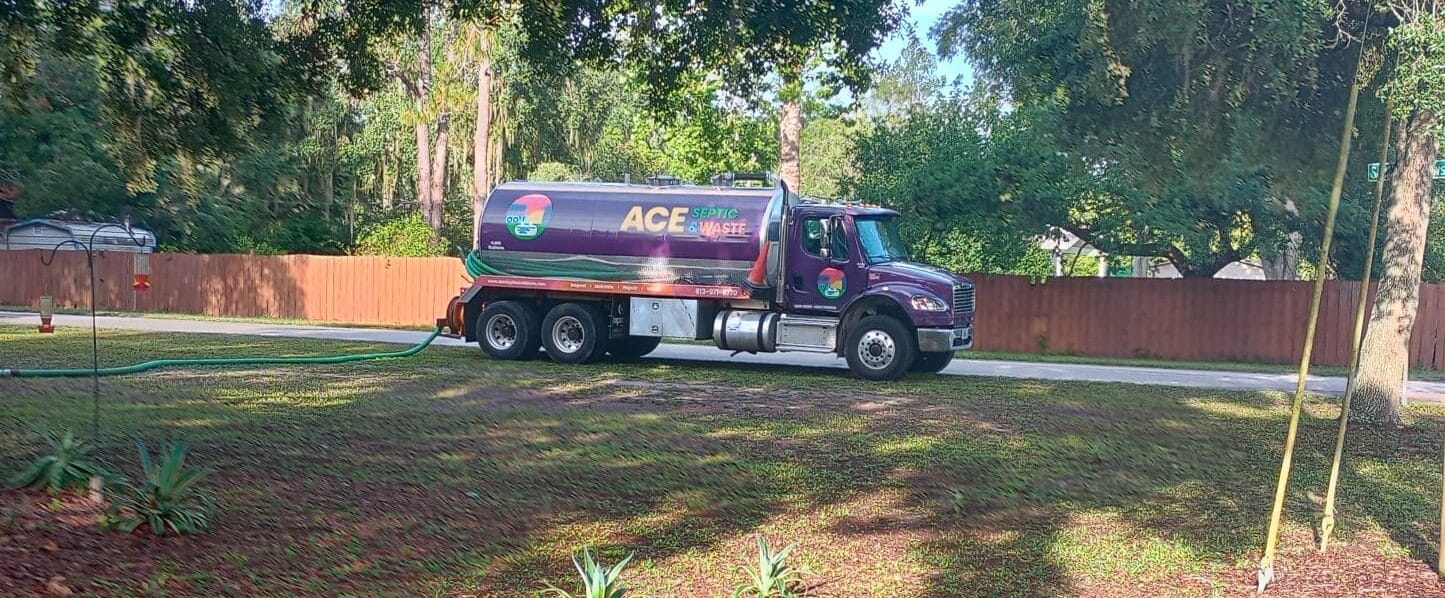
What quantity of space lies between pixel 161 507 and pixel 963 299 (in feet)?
45.0

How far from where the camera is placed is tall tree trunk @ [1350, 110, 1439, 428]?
1379 centimetres

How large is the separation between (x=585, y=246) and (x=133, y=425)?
31.3 ft

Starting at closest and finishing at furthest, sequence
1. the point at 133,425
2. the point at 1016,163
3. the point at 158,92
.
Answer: the point at 133,425 < the point at 158,92 < the point at 1016,163

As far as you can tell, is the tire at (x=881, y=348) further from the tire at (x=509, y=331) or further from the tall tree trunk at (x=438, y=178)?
the tall tree trunk at (x=438, y=178)

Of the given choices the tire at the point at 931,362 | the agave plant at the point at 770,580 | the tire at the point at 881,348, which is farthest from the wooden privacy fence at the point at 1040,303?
the agave plant at the point at 770,580

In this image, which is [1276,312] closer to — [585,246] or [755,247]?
[755,247]

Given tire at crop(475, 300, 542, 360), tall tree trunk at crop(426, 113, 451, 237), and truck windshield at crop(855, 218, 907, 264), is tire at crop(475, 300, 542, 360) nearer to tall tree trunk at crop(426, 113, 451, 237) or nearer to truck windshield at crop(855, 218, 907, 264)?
truck windshield at crop(855, 218, 907, 264)

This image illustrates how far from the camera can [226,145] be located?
1173cm

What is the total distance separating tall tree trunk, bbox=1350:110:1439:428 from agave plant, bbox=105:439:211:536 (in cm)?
1208

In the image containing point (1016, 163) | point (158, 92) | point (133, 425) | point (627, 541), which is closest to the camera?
point (627, 541)

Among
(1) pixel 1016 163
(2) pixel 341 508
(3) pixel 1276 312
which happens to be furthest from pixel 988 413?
(3) pixel 1276 312

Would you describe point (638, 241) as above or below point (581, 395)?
above

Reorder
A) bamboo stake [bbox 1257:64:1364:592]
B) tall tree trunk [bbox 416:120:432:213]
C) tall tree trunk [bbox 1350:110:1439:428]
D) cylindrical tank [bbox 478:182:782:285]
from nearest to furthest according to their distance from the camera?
bamboo stake [bbox 1257:64:1364:592], tall tree trunk [bbox 1350:110:1439:428], cylindrical tank [bbox 478:182:782:285], tall tree trunk [bbox 416:120:432:213]

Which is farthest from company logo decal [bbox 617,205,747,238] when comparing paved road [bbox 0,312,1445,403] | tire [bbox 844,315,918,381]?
paved road [bbox 0,312,1445,403]
